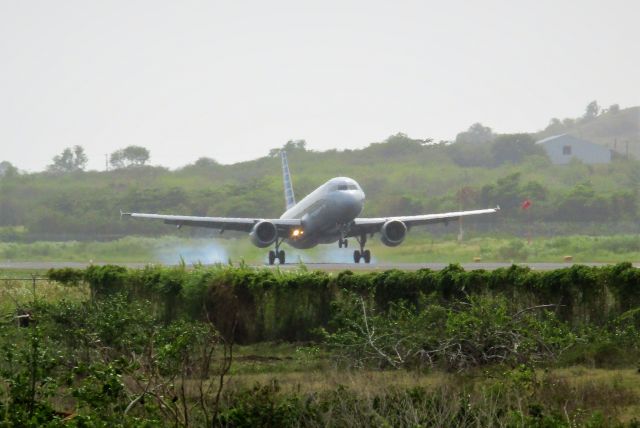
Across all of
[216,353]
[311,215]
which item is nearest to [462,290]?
[216,353]

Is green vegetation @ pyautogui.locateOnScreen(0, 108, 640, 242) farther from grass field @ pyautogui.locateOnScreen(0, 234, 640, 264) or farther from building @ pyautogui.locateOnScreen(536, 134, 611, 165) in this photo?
building @ pyautogui.locateOnScreen(536, 134, 611, 165)

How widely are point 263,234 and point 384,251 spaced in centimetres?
1032

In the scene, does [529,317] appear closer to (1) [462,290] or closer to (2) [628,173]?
(1) [462,290]

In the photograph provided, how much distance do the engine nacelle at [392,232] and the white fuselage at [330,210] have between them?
7.86 ft

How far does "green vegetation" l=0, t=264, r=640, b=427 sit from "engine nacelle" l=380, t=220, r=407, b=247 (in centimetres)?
3330

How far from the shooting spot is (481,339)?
78.8 ft

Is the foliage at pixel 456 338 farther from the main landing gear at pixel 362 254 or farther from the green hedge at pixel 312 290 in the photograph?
the main landing gear at pixel 362 254

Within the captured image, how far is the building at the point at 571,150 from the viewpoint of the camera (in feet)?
542

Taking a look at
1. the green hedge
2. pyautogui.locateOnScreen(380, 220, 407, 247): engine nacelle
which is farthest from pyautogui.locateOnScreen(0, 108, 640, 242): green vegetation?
the green hedge

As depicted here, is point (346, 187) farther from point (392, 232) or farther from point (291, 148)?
point (291, 148)

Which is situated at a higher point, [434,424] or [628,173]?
[628,173]

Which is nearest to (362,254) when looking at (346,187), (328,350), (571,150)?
(346,187)

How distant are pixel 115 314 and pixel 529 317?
899 cm

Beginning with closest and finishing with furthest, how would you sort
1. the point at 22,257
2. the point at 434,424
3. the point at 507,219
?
the point at 434,424 < the point at 22,257 < the point at 507,219
